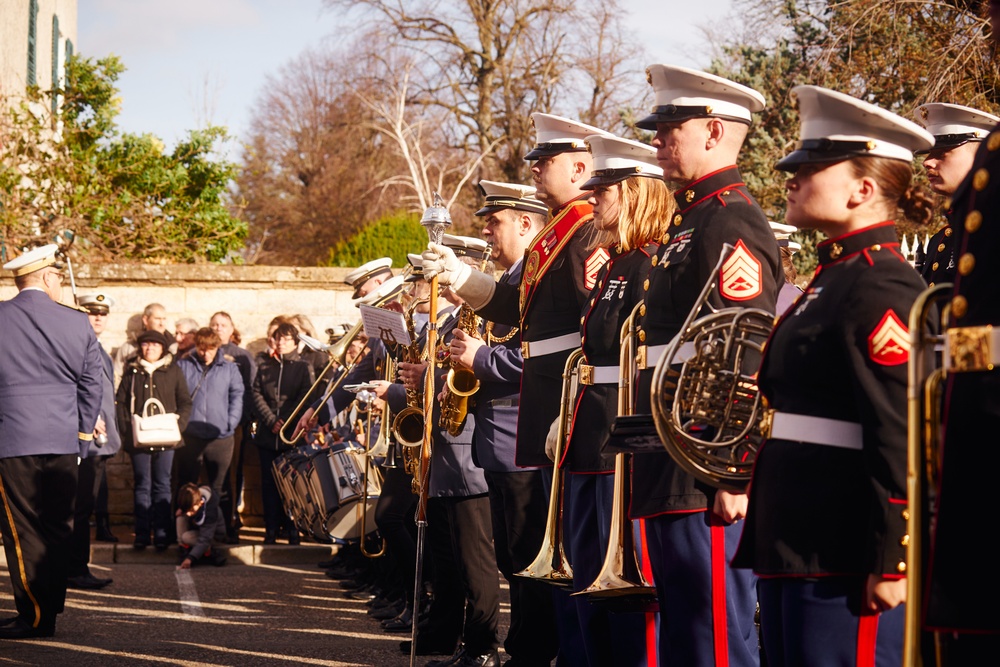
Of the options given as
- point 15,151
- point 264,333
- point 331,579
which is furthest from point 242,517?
point 15,151

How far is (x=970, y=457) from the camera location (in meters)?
2.33

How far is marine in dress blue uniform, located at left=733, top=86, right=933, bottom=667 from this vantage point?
2.85 meters

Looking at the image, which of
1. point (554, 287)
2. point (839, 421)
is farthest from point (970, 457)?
point (554, 287)

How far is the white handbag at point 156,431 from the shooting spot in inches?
444

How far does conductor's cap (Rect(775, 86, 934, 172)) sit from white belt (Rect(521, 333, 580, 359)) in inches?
87.0

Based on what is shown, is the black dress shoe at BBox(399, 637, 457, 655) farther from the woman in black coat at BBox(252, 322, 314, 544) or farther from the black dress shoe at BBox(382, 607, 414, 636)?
the woman in black coat at BBox(252, 322, 314, 544)

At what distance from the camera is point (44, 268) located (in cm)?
798

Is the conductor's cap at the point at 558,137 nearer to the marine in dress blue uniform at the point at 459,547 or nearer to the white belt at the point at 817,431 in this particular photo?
the marine in dress blue uniform at the point at 459,547

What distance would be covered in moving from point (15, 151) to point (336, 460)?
323 inches

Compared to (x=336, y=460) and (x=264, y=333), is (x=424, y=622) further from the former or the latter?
Answer: (x=264, y=333)

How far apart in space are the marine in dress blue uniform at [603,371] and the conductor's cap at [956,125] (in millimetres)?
1190

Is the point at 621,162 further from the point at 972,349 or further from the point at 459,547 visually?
the point at 459,547

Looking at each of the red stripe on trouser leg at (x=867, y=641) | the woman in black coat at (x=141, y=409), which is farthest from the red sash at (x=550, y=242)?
the woman in black coat at (x=141, y=409)

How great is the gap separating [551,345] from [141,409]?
7013 mm
